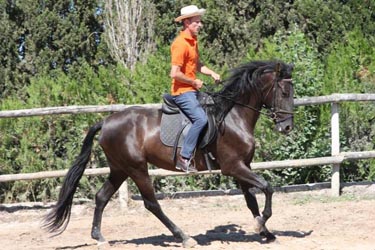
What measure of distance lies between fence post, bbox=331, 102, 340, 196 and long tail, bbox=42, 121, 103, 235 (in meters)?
4.04

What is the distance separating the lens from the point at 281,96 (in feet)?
24.9

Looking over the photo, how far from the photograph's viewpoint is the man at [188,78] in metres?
7.45

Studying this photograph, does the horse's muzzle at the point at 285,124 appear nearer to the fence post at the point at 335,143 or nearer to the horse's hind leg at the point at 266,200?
the horse's hind leg at the point at 266,200

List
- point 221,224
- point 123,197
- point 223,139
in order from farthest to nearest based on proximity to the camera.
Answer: point 123,197, point 221,224, point 223,139

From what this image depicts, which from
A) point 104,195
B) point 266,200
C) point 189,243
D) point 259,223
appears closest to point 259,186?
point 266,200

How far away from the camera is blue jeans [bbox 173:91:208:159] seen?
7492 mm

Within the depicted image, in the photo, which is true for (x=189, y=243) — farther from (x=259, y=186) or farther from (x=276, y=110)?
(x=276, y=110)

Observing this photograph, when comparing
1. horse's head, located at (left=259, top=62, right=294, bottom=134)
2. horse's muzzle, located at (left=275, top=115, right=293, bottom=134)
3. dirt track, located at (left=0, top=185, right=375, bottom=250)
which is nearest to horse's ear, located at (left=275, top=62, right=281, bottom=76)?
horse's head, located at (left=259, top=62, right=294, bottom=134)

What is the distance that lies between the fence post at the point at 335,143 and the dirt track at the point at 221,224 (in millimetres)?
182

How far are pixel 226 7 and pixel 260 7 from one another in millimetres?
1056

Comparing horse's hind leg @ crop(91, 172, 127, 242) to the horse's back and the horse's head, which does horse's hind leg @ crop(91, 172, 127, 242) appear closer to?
the horse's back

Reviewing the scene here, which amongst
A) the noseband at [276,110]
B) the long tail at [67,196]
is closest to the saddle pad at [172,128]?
the long tail at [67,196]

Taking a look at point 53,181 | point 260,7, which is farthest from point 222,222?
point 260,7

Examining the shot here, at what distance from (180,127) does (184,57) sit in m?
0.81
